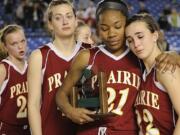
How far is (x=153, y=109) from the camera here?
2.77m

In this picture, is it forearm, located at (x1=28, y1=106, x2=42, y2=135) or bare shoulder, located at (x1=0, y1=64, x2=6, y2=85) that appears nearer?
forearm, located at (x1=28, y1=106, x2=42, y2=135)

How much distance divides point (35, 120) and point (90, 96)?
475 millimetres

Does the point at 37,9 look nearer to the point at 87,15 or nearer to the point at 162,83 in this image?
the point at 87,15

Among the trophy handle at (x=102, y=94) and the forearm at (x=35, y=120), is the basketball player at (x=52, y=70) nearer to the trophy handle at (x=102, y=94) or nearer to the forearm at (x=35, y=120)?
the forearm at (x=35, y=120)

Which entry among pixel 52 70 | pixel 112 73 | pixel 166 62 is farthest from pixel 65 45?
pixel 166 62

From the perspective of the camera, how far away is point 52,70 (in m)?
3.22

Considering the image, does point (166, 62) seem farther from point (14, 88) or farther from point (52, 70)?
point (14, 88)

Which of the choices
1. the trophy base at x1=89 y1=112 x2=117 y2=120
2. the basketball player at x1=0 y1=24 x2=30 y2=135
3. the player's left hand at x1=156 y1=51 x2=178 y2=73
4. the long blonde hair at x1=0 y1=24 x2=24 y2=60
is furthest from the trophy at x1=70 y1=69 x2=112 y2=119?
the long blonde hair at x1=0 y1=24 x2=24 y2=60

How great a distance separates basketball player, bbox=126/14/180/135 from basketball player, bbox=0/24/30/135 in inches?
48.1

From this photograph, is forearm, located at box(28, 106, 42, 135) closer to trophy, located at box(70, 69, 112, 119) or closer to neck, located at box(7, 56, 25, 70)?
trophy, located at box(70, 69, 112, 119)

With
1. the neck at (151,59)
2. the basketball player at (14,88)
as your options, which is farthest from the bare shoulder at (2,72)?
the neck at (151,59)

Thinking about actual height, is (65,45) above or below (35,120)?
above

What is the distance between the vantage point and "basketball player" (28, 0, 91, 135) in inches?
123

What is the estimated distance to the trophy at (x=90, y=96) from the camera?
271 cm
